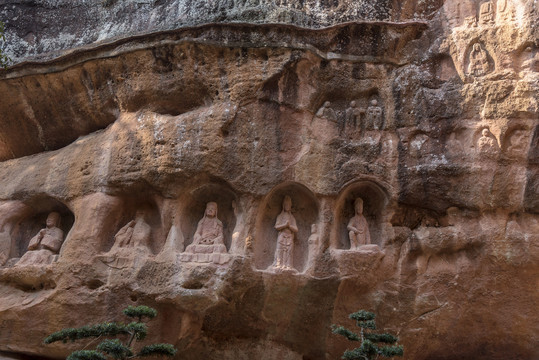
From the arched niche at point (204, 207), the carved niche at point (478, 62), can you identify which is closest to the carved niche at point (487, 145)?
the carved niche at point (478, 62)

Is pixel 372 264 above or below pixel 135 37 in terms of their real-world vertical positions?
below

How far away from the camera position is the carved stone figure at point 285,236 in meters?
9.12

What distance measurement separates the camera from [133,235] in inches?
381

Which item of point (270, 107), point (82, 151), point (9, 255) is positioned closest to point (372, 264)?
point (270, 107)

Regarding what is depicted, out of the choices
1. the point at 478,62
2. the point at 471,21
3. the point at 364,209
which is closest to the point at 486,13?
the point at 471,21

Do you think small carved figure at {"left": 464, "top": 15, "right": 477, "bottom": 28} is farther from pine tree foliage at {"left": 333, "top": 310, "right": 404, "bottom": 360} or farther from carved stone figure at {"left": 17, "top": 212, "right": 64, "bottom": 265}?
carved stone figure at {"left": 17, "top": 212, "right": 64, "bottom": 265}

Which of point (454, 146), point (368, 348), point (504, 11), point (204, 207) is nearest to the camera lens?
point (368, 348)

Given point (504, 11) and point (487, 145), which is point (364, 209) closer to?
point (487, 145)

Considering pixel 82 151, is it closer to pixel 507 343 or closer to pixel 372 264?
pixel 372 264

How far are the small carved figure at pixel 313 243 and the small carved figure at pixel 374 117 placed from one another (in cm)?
190

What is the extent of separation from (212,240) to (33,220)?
3796 mm

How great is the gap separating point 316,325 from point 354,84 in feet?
13.1

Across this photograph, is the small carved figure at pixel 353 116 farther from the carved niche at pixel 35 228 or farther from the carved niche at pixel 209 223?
the carved niche at pixel 35 228

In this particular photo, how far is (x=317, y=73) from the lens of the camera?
981cm
